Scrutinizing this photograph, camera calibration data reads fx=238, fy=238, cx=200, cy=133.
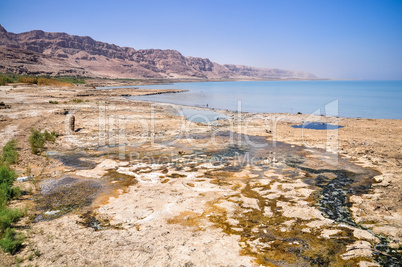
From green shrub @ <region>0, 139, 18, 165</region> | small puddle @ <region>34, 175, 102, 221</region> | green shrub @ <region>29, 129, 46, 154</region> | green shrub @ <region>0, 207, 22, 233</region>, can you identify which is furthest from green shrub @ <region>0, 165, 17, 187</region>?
green shrub @ <region>29, 129, 46, 154</region>

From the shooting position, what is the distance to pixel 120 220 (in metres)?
4.71

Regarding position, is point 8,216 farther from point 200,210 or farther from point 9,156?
point 9,156

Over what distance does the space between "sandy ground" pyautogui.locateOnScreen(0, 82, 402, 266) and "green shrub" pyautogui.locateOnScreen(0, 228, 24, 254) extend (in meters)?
0.12

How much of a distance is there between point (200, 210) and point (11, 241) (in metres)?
3.27

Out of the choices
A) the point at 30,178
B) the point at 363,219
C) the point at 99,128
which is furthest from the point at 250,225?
the point at 99,128

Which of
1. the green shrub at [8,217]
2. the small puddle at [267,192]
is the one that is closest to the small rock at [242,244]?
the small puddle at [267,192]

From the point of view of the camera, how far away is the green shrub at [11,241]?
361 cm

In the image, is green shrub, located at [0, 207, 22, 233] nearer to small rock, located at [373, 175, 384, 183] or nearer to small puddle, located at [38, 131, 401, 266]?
small puddle, located at [38, 131, 401, 266]

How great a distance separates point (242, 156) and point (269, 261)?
581 centimetres

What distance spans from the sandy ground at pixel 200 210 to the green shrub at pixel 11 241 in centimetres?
12

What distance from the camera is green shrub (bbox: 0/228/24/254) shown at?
361cm

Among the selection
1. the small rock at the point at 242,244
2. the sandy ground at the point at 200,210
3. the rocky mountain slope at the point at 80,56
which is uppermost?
the rocky mountain slope at the point at 80,56

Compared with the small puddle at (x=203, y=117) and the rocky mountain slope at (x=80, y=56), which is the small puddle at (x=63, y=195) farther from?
the rocky mountain slope at (x=80, y=56)

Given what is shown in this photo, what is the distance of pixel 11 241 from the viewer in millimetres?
3717
